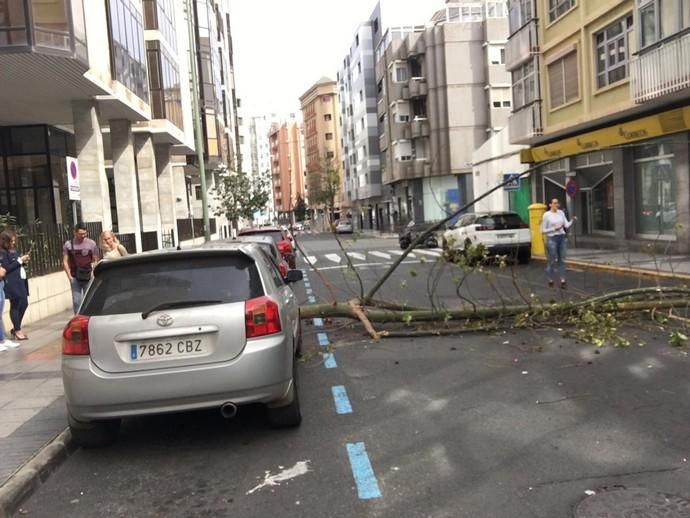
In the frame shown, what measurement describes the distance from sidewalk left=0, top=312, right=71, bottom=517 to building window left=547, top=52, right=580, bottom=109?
1983 centimetres

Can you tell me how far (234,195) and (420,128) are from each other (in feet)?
59.7

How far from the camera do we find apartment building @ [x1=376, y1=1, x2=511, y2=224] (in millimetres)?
52562

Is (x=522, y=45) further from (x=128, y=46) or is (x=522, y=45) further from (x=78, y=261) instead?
(x=78, y=261)

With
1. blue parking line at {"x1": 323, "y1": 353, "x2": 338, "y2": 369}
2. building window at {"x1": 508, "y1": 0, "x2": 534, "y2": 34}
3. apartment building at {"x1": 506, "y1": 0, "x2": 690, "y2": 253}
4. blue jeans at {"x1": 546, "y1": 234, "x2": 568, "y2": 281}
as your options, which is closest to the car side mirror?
blue parking line at {"x1": 323, "y1": 353, "x2": 338, "y2": 369}

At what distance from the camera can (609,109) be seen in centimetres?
2073

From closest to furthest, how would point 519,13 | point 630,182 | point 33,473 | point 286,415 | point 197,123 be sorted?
point 33,473 < point 286,415 < point 630,182 < point 197,123 < point 519,13

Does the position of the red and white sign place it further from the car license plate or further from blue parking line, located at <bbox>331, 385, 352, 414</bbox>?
the car license plate

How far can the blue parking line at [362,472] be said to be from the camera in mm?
3988

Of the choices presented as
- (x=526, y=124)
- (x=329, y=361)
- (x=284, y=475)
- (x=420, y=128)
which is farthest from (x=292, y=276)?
(x=420, y=128)

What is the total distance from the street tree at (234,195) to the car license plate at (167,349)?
4061 cm

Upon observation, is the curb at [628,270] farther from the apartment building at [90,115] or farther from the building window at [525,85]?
the apartment building at [90,115]

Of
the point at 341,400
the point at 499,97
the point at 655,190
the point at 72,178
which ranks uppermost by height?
the point at 499,97

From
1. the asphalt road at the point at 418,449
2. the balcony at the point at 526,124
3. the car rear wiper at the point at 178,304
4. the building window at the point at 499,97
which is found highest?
the building window at the point at 499,97

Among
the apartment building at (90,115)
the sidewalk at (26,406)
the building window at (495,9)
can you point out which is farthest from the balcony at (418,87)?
the sidewalk at (26,406)
